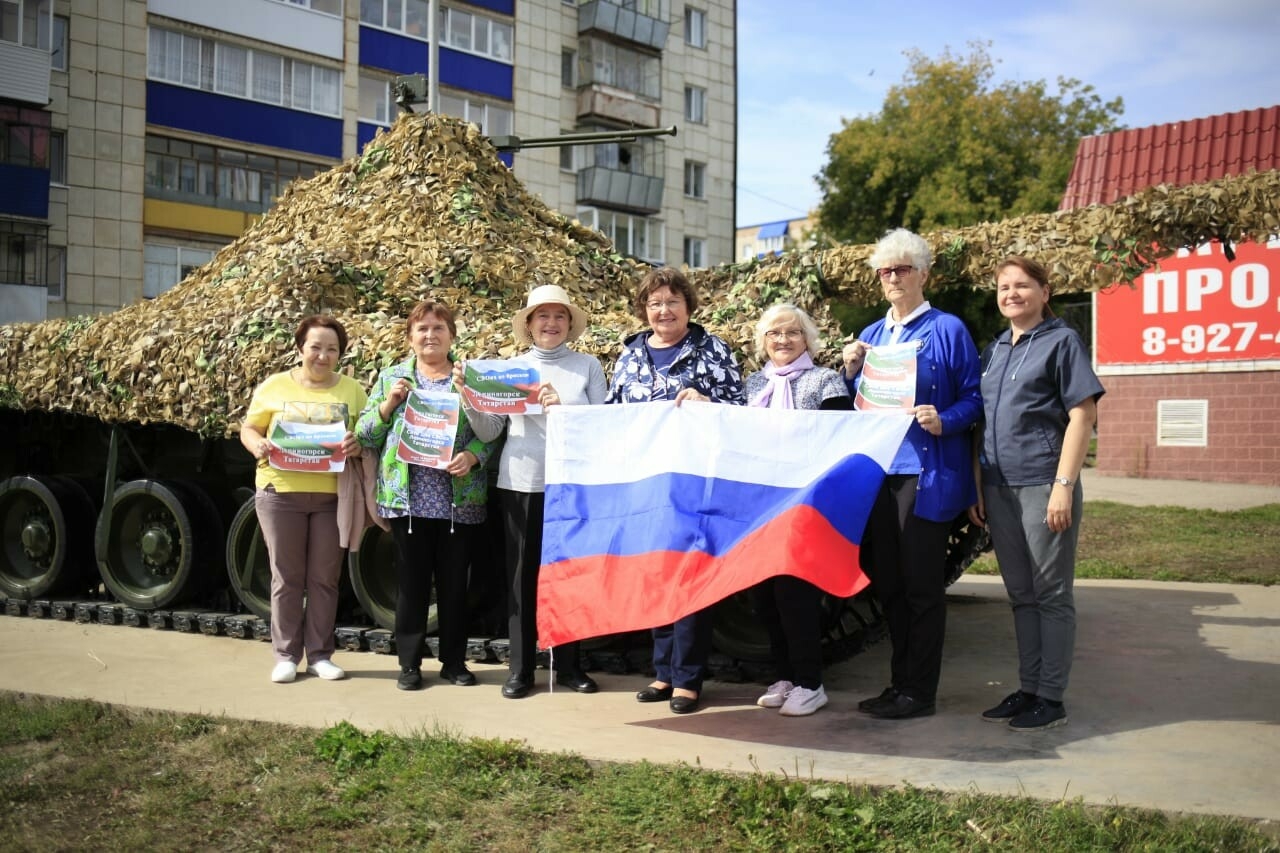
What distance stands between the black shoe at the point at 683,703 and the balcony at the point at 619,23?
34.1 m

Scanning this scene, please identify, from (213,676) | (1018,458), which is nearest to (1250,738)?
(1018,458)

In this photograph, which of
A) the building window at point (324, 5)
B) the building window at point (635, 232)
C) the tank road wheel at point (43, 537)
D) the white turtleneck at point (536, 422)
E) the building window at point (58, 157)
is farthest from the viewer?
the building window at point (635, 232)

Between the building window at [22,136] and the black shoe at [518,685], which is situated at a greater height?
the building window at [22,136]

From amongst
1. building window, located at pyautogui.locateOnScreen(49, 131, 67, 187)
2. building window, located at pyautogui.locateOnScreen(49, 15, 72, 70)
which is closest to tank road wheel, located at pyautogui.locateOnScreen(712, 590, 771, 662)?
building window, located at pyautogui.locateOnScreen(49, 131, 67, 187)

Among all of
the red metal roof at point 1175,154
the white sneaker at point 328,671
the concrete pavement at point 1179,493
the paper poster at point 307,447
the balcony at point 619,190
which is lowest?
the white sneaker at point 328,671

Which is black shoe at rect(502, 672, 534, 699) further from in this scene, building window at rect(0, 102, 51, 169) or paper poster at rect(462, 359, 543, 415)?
building window at rect(0, 102, 51, 169)

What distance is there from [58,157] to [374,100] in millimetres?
8419

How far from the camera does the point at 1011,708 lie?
5441 millimetres

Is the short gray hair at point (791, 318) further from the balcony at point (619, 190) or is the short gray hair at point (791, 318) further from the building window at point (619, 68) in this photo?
the building window at point (619, 68)

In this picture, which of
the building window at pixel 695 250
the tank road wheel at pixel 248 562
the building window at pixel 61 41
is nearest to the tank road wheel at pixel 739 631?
the tank road wheel at pixel 248 562

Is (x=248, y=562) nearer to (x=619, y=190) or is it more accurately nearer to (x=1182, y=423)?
(x=1182, y=423)

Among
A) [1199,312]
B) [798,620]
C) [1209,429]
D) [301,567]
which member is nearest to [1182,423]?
[1209,429]

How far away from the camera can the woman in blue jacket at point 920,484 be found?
5410 mm

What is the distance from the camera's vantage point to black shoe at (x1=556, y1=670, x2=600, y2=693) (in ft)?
20.2
